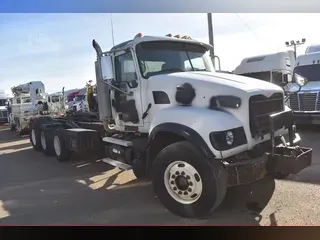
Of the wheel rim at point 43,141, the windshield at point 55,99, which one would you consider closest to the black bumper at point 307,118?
Answer: the wheel rim at point 43,141

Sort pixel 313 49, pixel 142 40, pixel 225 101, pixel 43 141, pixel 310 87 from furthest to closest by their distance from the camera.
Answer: pixel 313 49 → pixel 310 87 → pixel 43 141 → pixel 142 40 → pixel 225 101

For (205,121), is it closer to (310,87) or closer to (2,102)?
(310,87)

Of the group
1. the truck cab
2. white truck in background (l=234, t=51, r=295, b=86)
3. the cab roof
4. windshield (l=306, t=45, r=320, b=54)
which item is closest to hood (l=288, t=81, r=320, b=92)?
the truck cab

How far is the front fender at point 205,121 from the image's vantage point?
3.85 metres

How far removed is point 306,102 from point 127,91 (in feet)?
20.6

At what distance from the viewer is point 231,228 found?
382cm

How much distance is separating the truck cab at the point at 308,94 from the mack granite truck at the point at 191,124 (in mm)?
4883

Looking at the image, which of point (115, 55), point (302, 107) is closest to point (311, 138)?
point (302, 107)

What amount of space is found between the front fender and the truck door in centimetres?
104

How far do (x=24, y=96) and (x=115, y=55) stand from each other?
9.73m

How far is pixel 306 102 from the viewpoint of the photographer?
957 cm

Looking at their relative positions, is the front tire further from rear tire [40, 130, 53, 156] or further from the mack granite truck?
rear tire [40, 130, 53, 156]

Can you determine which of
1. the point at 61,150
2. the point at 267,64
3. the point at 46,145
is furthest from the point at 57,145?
the point at 267,64

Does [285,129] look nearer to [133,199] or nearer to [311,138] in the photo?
[133,199]
